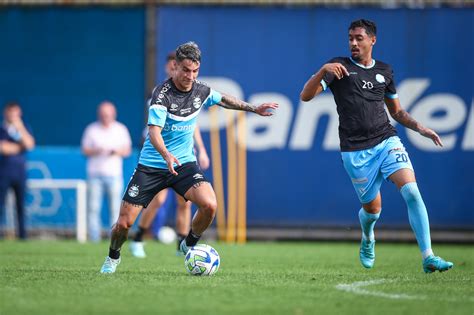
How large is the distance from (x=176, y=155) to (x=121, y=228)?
92 centimetres

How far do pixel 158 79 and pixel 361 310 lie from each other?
38.0ft

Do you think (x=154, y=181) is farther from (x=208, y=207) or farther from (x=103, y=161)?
(x=103, y=161)

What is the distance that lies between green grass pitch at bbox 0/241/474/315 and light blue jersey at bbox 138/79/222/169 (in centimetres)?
117

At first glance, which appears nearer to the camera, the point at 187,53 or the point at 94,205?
the point at 187,53

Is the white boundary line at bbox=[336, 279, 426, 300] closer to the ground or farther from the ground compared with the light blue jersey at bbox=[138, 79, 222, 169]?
closer to the ground

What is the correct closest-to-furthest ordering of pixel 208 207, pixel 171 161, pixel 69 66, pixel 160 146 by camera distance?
pixel 171 161
pixel 160 146
pixel 208 207
pixel 69 66

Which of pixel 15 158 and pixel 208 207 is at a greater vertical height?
pixel 208 207

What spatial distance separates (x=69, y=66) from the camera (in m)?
18.3

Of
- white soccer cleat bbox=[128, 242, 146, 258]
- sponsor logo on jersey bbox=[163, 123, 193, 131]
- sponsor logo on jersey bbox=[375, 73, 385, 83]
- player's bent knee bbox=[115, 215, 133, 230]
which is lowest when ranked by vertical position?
white soccer cleat bbox=[128, 242, 146, 258]

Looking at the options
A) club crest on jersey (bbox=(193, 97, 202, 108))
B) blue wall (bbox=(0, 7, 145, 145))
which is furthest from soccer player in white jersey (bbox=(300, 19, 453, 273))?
blue wall (bbox=(0, 7, 145, 145))

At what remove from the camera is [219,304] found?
22.4 ft

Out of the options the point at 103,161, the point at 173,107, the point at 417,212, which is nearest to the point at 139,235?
the point at 173,107

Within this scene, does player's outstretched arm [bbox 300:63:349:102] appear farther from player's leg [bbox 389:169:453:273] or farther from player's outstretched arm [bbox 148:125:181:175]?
player's outstretched arm [bbox 148:125:181:175]

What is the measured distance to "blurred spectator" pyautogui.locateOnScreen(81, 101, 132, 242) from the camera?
1642 cm
